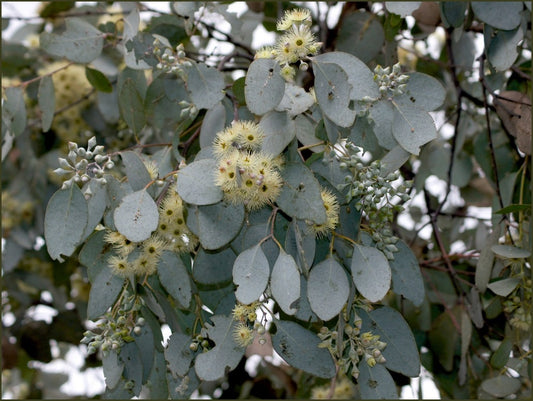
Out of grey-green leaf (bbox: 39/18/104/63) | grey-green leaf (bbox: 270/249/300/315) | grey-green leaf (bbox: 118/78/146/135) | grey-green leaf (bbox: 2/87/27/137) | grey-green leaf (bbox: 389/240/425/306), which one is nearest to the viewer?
grey-green leaf (bbox: 270/249/300/315)

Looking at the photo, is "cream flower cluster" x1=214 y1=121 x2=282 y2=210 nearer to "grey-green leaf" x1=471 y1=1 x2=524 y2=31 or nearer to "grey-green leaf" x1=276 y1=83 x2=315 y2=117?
"grey-green leaf" x1=276 y1=83 x2=315 y2=117

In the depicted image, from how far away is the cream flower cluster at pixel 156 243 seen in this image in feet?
4.09

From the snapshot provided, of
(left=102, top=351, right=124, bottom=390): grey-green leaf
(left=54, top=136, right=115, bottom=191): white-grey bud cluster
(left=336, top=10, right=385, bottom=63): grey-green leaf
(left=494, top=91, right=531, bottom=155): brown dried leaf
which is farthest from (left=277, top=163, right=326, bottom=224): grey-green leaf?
(left=336, top=10, right=385, bottom=63): grey-green leaf

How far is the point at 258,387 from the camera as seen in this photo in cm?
234

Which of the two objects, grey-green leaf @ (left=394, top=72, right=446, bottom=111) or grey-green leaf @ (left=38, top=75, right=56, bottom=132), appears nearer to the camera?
grey-green leaf @ (left=394, top=72, right=446, bottom=111)

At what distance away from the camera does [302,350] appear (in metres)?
1.26

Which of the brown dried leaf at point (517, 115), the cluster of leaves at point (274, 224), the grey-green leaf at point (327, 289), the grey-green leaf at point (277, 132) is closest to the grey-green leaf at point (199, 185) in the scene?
the cluster of leaves at point (274, 224)

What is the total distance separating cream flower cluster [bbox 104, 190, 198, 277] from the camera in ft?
4.09

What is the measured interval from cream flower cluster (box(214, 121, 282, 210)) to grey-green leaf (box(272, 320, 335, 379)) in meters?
0.24

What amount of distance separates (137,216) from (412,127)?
1.78 feet

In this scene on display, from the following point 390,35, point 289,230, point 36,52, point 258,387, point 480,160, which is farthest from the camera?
point 36,52

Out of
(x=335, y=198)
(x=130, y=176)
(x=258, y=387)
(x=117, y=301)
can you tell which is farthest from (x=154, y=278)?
(x=258, y=387)

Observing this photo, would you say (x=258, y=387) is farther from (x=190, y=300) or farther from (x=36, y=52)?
(x=36, y=52)

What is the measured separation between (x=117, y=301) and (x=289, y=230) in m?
0.36
